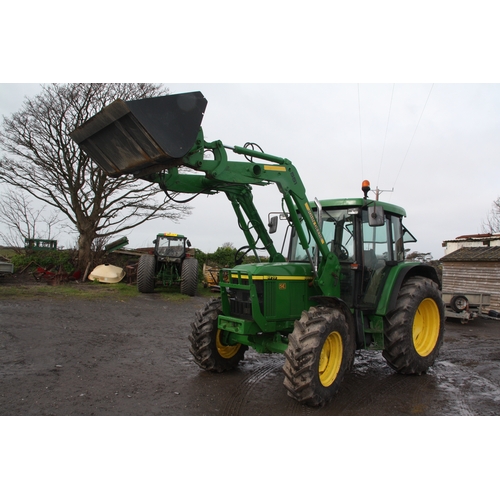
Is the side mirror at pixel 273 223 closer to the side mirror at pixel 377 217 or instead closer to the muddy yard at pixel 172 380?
the side mirror at pixel 377 217

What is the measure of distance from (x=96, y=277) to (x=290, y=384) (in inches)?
593

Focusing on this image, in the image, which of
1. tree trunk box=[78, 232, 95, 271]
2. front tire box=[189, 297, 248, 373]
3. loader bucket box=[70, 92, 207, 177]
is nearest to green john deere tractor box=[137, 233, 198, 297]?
tree trunk box=[78, 232, 95, 271]

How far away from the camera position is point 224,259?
69.9 ft

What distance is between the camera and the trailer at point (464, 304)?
1200 cm

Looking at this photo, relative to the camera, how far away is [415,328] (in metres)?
6.48

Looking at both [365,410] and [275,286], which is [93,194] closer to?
[275,286]

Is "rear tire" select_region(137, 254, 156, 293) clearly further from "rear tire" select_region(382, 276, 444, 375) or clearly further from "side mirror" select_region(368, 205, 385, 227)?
"side mirror" select_region(368, 205, 385, 227)

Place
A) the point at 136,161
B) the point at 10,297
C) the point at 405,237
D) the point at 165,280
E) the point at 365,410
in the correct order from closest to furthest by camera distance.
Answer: the point at 136,161 < the point at 365,410 < the point at 405,237 < the point at 10,297 < the point at 165,280

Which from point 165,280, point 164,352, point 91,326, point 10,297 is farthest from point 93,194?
point 164,352

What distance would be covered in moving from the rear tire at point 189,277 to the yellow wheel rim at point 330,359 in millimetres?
10724

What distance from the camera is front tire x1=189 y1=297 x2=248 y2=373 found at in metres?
5.78

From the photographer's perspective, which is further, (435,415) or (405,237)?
(405,237)

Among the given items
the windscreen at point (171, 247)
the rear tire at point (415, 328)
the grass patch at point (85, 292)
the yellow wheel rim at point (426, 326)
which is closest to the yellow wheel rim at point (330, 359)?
the rear tire at point (415, 328)

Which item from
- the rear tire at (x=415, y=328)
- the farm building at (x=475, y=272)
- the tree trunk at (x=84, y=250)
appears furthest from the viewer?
the tree trunk at (x=84, y=250)
